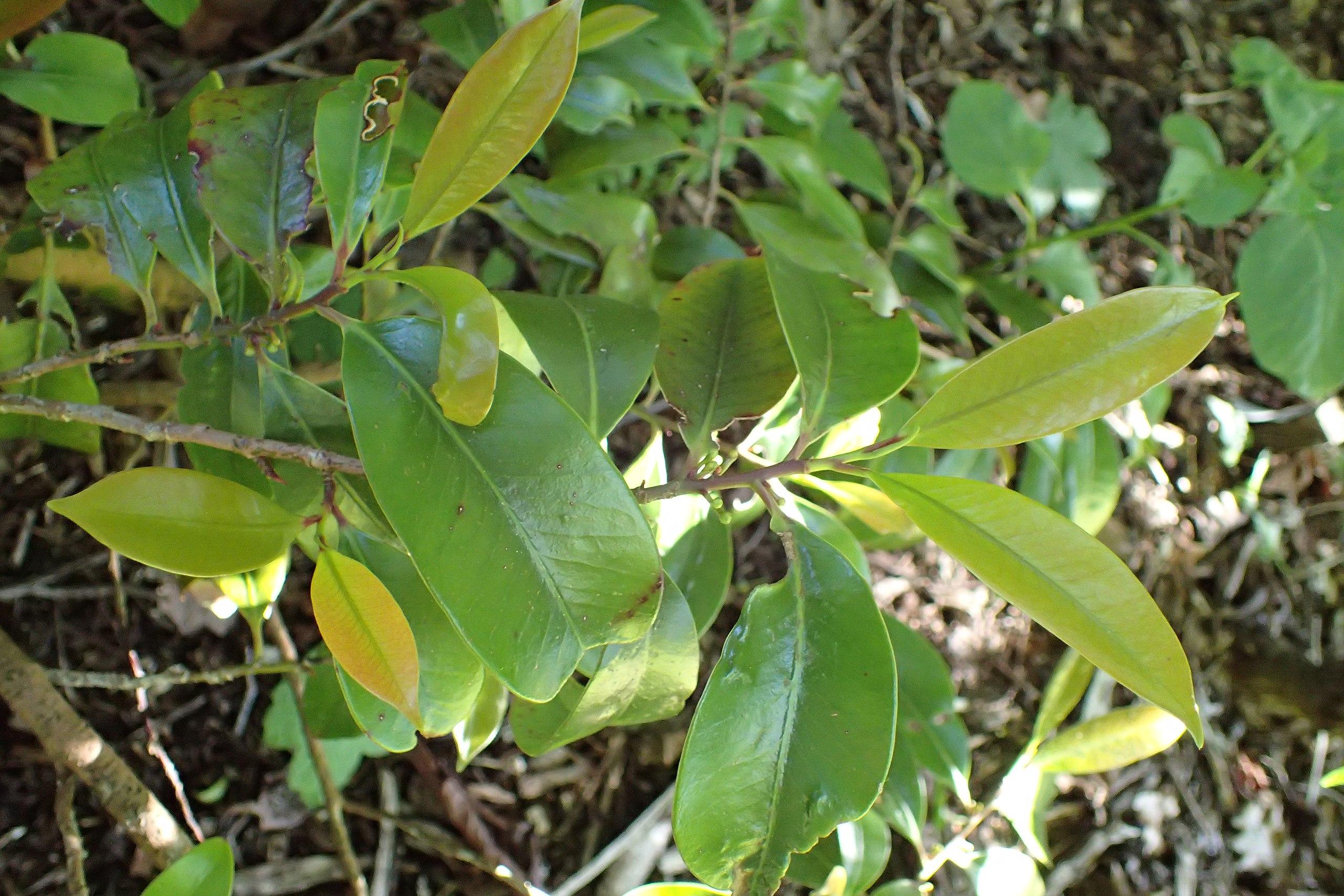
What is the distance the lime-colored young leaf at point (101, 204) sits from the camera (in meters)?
0.71

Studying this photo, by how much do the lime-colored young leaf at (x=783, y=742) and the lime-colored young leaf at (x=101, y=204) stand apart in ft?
1.87

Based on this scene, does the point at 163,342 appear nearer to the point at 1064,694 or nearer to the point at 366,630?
the point at 366,630

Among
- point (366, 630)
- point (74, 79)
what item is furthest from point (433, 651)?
point (74, 79)

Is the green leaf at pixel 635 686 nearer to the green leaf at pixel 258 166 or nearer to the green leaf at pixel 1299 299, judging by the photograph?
the green leaf at pixel 258 166

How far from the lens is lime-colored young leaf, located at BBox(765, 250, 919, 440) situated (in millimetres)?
728

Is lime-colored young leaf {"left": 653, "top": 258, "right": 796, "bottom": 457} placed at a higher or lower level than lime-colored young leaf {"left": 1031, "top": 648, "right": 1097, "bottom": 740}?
higher

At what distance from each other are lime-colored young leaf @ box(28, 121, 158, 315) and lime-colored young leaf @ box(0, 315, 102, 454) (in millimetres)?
151

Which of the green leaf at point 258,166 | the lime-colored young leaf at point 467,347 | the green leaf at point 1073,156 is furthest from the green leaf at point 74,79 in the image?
the green leaf at point 1073,156

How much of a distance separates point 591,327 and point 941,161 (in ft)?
4.08

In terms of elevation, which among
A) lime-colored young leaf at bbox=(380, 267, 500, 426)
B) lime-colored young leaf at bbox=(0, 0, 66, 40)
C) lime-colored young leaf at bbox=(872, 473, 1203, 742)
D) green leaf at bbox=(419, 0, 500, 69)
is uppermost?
lime-colored young leaf at bbox=(0, 0, 66, 40)

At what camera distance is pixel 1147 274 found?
1852 mm

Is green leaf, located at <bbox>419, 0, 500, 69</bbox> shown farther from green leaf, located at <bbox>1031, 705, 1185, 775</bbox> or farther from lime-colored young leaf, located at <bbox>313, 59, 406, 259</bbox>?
green leaf, located at <bbox>1031, 705, 1185, 775</bbox>

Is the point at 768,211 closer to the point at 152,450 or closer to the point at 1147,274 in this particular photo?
the point at 152,450

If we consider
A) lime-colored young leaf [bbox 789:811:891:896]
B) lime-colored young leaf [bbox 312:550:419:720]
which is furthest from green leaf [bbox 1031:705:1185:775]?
lime-colored young leaf [bbox 312:550:419:720]
